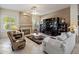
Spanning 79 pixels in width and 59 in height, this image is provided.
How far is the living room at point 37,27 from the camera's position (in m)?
2.05

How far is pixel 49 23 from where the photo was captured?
2.18 m

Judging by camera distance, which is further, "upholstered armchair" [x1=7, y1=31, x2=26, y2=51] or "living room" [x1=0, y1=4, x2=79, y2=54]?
"upholstered armchair" [x1=7, y1=31, x2=26, y2=51]

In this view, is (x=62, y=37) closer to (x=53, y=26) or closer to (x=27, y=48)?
(x=53, y=26)

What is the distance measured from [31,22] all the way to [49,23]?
0.48 meters

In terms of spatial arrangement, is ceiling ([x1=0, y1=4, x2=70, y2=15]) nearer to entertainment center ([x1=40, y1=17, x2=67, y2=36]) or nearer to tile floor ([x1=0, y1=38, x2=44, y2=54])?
entertainment center ([x1=40, y1=17, x2=67, y2=36])

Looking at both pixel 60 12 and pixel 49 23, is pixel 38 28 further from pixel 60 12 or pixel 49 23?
pixel 60 12

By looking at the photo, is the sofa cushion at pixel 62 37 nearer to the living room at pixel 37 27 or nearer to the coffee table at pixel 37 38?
the living room at pixel 37 27

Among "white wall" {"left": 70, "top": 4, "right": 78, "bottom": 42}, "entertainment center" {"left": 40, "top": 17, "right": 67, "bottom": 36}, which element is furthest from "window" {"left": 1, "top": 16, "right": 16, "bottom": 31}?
"white wall" {"left": 70, "top": 4, "right": 78, "bottom": 42}

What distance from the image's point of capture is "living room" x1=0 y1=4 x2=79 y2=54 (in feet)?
6.73

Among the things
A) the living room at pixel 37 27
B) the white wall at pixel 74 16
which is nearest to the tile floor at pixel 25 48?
the living room at pixel 37 27

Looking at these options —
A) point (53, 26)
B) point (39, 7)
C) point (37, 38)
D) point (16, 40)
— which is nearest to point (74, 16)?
point (53, 26)
